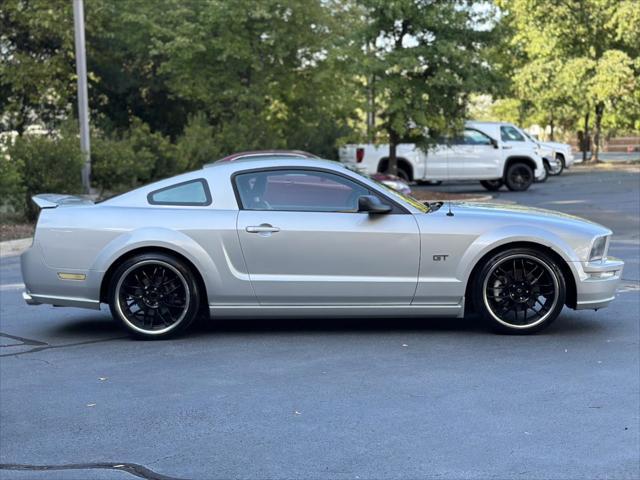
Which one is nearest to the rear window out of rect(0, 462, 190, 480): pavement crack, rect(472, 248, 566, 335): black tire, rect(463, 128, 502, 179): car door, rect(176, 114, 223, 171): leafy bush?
rect(472, 248, 566, 335): black tire

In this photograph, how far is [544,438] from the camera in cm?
530

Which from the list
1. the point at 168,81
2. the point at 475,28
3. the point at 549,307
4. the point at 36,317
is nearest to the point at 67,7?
the point at 168,81

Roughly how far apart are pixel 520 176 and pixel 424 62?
5.12m

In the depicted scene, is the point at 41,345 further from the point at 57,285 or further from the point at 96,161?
the point at 96,161

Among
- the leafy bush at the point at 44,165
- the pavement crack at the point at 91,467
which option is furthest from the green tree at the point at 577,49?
the pavement crack at the point at 91,467

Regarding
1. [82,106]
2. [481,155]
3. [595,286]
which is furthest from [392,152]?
[595,286]

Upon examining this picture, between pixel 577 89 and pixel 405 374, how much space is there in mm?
34025

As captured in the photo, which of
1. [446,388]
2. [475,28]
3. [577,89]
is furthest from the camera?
[577,89]

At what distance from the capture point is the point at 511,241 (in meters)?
7.89

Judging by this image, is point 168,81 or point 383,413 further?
point 168,81

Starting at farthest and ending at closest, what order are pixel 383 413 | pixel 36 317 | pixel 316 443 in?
pixel 36 317, pixel 383 413, pixel 316 443

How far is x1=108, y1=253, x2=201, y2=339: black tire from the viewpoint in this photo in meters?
7.96

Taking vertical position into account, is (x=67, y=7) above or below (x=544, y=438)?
above

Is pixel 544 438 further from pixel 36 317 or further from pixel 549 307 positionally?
pixel 36 317
